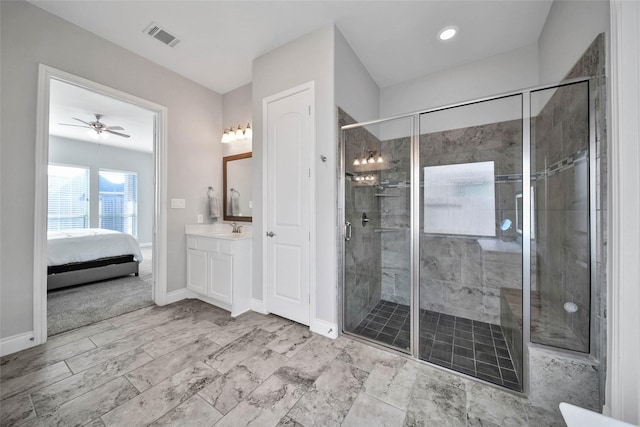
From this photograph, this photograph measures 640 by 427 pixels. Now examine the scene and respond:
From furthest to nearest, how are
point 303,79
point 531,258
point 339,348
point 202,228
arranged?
1. point 202,228
2. point 303,79
3. point 339,348
4. point 531,258

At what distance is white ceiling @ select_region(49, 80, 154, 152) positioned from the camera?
341 cm

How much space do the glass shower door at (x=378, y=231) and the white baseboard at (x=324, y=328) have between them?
0.13 m

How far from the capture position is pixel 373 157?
2586 millimetres

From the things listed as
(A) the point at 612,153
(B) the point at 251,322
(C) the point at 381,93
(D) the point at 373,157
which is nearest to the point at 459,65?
(C) the point at 381,93

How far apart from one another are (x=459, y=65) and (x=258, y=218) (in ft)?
9.70

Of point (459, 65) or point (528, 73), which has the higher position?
point (459, 65)

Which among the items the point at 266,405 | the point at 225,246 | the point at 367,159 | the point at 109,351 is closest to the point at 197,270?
the point at 225,246

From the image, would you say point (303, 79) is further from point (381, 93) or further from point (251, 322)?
point (251, 322)

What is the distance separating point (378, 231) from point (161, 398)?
7.52 ft

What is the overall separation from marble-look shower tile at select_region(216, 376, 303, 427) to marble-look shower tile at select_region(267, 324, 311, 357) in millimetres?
339

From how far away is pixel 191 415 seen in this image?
131 cm

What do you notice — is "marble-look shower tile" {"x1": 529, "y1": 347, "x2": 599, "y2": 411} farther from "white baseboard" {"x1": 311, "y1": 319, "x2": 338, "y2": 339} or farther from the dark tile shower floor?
"white baseboard" {"x1": 311, "y1": 319, "x2": 338, "y2": 339}

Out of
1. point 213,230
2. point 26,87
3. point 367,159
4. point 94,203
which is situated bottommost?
point 213,230

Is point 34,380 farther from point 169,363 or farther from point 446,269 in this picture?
point 446,269
